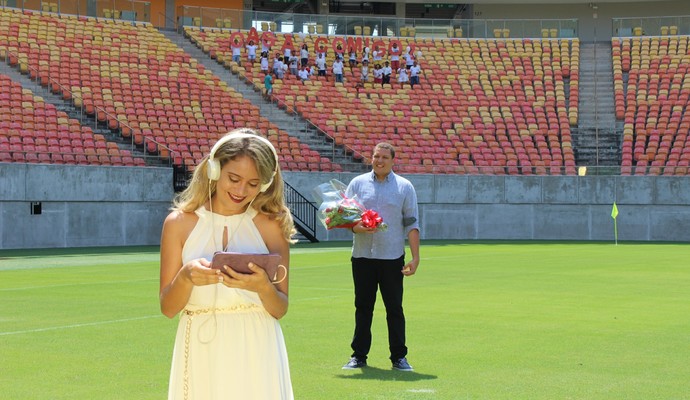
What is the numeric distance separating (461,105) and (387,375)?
38.1m

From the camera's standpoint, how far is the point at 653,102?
46.9 meters

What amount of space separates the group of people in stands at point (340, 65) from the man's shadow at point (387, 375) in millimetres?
36851

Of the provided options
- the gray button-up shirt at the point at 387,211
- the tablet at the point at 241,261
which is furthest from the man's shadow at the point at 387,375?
the tablet at the point at 241,261

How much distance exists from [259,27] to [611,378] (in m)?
43.6

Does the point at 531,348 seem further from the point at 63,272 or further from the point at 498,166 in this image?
the point at 498,166

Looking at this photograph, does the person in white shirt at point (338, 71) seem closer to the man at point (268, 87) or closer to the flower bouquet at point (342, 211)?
the man at point (268, 87)

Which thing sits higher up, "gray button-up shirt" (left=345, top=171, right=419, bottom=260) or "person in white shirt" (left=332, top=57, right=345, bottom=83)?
"person in white shirt" (left=332, top=57, right=345, bottom=83)

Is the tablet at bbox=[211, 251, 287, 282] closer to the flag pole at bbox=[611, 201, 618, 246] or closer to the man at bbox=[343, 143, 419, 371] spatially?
the man at bbox=[343, 143, 419, 371]

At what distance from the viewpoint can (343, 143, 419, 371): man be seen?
10055 mm

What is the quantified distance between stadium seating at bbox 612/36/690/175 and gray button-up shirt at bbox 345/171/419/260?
33077 millimetres

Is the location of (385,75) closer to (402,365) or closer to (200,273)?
(402,365)

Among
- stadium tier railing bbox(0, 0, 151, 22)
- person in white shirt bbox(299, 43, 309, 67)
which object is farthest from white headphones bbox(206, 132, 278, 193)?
person in white shirt bbox(299, 43, 309, 67)

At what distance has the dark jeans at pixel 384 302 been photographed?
10.0 m

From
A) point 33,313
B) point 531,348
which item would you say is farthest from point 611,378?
point 33,313
